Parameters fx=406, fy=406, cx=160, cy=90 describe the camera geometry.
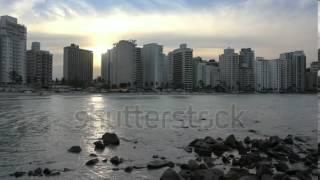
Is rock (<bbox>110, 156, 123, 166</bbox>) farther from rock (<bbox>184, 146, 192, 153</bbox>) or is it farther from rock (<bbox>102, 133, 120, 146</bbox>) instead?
rock (<bbox>102, 133, 120, 146</bbox>)

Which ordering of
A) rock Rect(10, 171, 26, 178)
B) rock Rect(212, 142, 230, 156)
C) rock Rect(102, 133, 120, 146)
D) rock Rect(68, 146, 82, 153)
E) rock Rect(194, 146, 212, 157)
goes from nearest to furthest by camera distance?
rock Rect(10, 171, 26, 178) → rock Rect(194, 146, 212, 157) → rock Rect(68, 146, 82, 153) → rock Rect(212, 142, 230, 156) → rock Rect(102, 133, 120, 146)

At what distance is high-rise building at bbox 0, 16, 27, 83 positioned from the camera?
544ft

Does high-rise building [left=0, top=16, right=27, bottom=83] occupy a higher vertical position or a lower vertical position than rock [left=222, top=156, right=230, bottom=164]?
higher

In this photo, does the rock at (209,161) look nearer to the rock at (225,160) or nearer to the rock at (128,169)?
the rock at (225,160)

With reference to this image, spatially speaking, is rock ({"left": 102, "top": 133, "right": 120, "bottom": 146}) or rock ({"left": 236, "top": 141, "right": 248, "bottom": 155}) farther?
rock ({"left": 102, "top": 133, "right": 120, "bottom": 146})

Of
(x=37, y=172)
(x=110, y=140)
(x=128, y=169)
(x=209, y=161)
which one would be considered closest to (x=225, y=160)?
(x=209, y=161)

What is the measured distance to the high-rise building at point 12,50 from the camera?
16575 centimetres

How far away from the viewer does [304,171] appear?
59.8ft

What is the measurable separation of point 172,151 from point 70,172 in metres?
8.07

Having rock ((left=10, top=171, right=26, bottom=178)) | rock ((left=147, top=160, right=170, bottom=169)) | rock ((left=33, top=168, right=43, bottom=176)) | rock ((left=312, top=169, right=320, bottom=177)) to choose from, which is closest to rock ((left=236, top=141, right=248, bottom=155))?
rock ((left=312, top=169, right=320, bottom=177))

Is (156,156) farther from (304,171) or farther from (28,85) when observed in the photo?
(28,85)

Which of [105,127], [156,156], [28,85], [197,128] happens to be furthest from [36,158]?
[28,85]

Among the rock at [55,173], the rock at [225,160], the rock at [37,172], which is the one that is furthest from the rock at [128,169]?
the rock at [225,160]

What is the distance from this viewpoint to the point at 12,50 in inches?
6791
